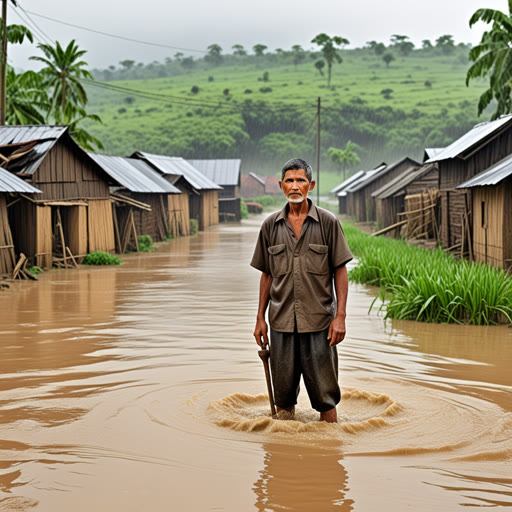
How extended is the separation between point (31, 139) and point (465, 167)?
13060 mm

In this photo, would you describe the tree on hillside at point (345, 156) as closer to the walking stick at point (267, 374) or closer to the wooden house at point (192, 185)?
the wooden house at point (192, 185)

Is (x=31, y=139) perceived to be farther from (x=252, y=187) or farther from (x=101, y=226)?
(x=252, y=187)

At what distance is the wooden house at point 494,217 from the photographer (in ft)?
56.2

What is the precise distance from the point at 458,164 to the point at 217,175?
42217 millimetres

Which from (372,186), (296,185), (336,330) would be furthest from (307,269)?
(372,186)

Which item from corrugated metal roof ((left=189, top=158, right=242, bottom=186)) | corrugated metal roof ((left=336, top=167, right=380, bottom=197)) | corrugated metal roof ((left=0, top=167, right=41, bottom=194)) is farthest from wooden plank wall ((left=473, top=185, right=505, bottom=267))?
corrugated metal roof ((left=189, top=158, right=242, bottom=186))

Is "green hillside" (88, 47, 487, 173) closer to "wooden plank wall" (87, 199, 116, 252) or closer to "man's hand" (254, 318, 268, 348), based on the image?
"wooden plank wall" (87, 199, 116, 252)

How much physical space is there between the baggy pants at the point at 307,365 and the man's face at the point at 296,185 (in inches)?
42.4

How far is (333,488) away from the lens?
16.6 ft

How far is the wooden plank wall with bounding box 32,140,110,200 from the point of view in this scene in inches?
904

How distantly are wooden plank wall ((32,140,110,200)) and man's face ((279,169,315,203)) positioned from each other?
56.5 feet

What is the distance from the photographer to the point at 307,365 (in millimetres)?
6285

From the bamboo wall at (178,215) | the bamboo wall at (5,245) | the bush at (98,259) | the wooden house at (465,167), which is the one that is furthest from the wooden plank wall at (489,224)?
the bamboo wall at (178,215)

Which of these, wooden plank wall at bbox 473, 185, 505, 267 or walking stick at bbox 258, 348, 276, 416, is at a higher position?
wooden plank wall at bbox 473, 185, 505, 267
